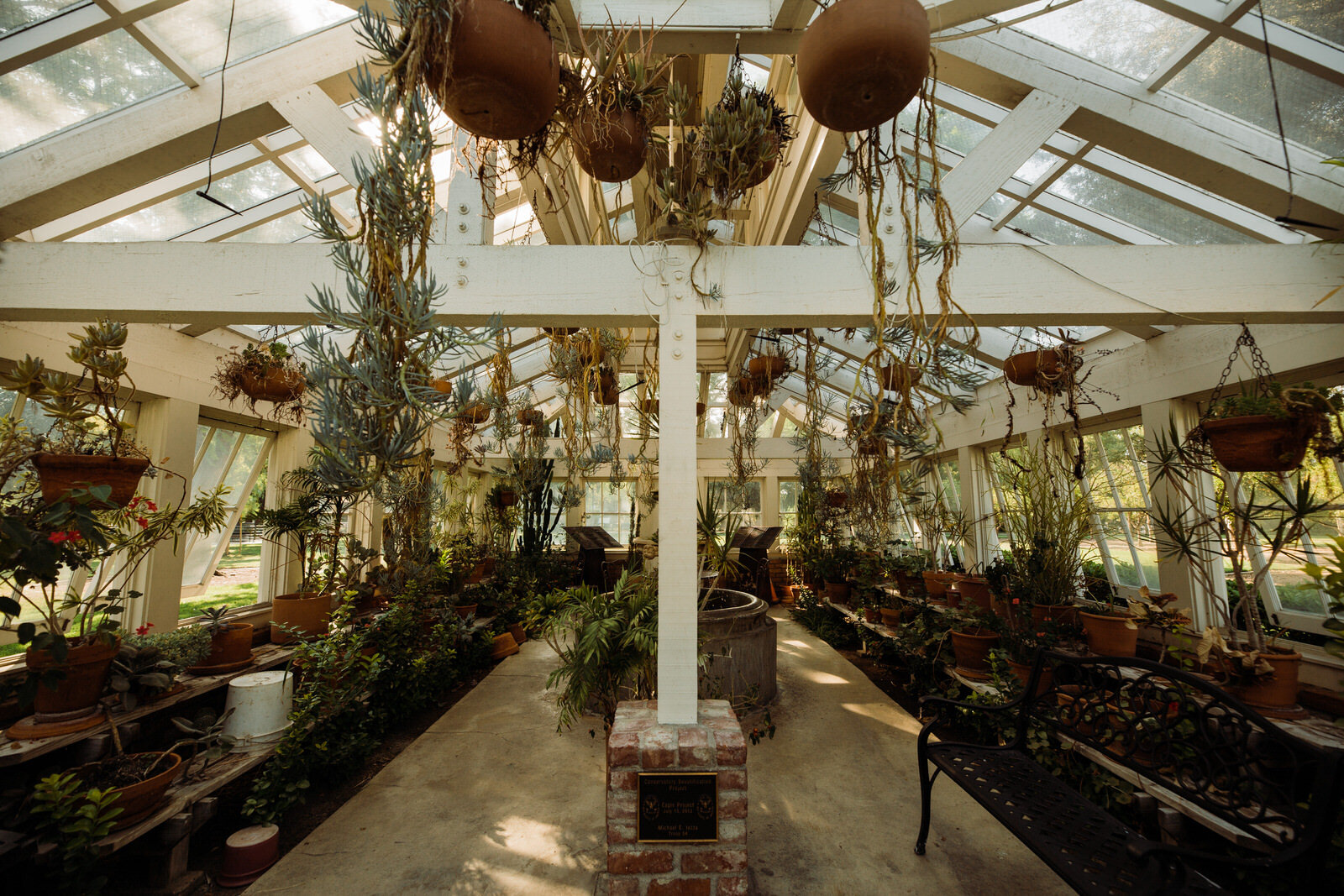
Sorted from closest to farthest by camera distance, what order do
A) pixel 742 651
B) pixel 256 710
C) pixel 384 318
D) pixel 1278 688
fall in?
pixel 384 318, pixel 1278 688, pixel 256 710, pixel 742 651

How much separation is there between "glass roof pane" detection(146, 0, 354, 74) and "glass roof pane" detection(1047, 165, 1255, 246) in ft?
13.0

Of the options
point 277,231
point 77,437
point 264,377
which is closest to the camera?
point 77,437

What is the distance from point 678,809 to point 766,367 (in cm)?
315

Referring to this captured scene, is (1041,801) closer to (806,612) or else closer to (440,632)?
(440,632)

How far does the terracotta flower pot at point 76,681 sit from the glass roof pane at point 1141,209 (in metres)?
5.43

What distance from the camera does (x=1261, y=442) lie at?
2191 mm

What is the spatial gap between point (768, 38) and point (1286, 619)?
14.2 ft

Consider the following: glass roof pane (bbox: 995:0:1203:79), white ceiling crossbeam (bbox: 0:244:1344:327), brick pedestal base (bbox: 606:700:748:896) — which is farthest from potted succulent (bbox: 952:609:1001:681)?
glass roof pane (bbox: 995:0:1203:79)

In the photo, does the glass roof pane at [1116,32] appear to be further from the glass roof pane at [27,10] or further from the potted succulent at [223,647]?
the potted succulent at [223,647]

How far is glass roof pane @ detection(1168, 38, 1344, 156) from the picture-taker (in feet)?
7.52

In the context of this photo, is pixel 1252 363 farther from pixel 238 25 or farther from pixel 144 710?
pixel 144 710

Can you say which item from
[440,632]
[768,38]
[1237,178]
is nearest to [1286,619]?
[1237,178]

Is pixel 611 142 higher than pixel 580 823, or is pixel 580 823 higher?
pixel 611 142

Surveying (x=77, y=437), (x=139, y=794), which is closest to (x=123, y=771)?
(x=139, y=794)
